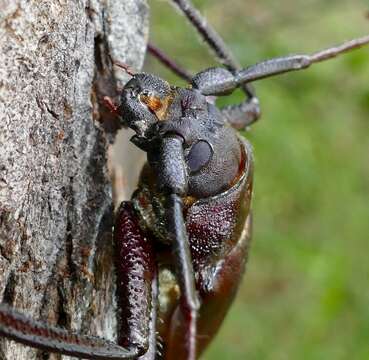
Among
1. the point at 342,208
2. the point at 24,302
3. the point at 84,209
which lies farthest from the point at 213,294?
the point at 342,208

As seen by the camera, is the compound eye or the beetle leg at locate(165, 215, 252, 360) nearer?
the compound eye

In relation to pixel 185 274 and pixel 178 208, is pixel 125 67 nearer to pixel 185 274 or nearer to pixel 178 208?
pixel 178 208

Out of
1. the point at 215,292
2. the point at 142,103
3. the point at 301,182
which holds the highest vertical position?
the point at 301,182

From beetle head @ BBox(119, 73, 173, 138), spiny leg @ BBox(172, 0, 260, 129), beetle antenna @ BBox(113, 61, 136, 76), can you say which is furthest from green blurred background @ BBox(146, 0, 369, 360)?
beetle head @ BBox(119, 73, 173, 138)

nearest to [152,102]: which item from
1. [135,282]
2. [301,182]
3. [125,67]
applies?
[125,67]

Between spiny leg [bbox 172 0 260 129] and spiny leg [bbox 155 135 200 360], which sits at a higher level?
spiny leg [bbox 172 0 260 129]

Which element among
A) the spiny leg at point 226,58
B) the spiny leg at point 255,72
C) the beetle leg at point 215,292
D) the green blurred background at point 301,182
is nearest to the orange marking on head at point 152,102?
the spiny leg at point 255,72

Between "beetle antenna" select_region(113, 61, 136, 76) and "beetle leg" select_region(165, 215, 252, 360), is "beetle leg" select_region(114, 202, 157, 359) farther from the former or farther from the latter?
"beetle antenna" select_region(113, 61, 136, 76)

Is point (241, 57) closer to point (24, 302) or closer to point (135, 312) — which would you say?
point (135, 312)
